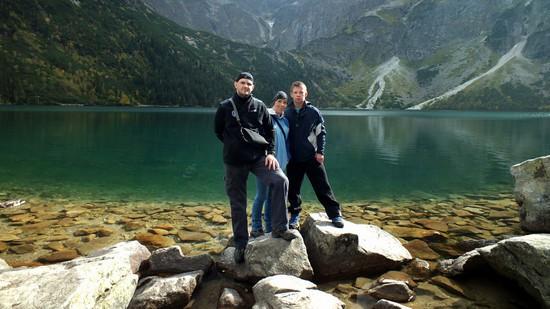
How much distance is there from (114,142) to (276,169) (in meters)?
49.3

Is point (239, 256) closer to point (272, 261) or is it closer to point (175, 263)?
point (272, 261)

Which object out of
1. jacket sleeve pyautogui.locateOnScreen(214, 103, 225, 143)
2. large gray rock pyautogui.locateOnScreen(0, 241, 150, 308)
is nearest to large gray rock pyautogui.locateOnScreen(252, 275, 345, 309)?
large gray rock pyautogui.locateOnScreen(0, 241, 150, 308)

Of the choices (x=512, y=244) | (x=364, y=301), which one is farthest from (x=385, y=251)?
(x=512, y=244)

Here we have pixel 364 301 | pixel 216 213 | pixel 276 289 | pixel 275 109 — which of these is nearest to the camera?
pixel 276 289

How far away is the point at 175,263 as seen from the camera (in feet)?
30.7

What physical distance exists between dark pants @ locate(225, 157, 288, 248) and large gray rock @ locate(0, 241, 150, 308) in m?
2.77

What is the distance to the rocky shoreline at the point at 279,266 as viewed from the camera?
688 cm

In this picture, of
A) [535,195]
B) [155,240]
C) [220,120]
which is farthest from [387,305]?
[535,195]

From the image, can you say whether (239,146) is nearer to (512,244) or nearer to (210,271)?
(210,271)

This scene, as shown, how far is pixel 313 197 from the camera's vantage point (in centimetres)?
2220

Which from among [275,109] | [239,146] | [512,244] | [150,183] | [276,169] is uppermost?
[275,109]

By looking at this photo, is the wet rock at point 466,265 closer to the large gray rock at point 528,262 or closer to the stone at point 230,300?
the large gray rock at point 528,262

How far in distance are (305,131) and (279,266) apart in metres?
3.86

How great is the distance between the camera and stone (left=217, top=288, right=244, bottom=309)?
7625 mm
